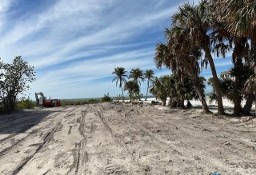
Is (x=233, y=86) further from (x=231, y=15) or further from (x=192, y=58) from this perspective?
(x=231, y=15)

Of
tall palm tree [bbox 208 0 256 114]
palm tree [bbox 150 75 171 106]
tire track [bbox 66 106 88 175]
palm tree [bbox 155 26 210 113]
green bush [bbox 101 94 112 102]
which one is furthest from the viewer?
green bush [bbox 101 94 112 102]

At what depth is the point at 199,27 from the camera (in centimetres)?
2066

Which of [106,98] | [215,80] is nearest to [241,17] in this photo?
[215,80]

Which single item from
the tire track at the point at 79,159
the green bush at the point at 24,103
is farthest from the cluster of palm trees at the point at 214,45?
the green bush at the point at 24,103

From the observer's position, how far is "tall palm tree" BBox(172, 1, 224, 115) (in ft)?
67.4

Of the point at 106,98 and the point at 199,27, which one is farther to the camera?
the point at 106,98

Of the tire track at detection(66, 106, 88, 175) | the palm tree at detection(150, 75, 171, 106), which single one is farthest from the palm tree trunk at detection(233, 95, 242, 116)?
the palm tree at detection(150, 75, 171, 106)

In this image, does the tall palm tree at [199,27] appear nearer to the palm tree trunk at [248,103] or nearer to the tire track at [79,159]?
the palm tree trunk at [248,103]

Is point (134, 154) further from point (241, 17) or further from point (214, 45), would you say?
point (214, 45)

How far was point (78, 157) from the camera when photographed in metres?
9.27

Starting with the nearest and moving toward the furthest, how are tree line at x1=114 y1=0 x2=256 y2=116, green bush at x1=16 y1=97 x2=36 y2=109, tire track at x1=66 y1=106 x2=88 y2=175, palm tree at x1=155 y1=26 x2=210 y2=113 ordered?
tire track at x1=66 y1=106 x2=88 y2=175, tree line at x1=114 y1=0 x2=256 y2=116, palm tree at x1=155 y1=26 x2=210 y2=113, green bush at x1=16 y1=97 x2=36 y2=109

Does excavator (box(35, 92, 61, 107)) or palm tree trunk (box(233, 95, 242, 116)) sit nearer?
palm tree trunk (box(233, 95, 242, 116))

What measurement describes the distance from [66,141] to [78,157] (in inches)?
127

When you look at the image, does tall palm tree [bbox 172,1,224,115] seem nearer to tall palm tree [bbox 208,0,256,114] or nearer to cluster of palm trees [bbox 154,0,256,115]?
cluster of palm trees [bbox 154,0,256,115]
